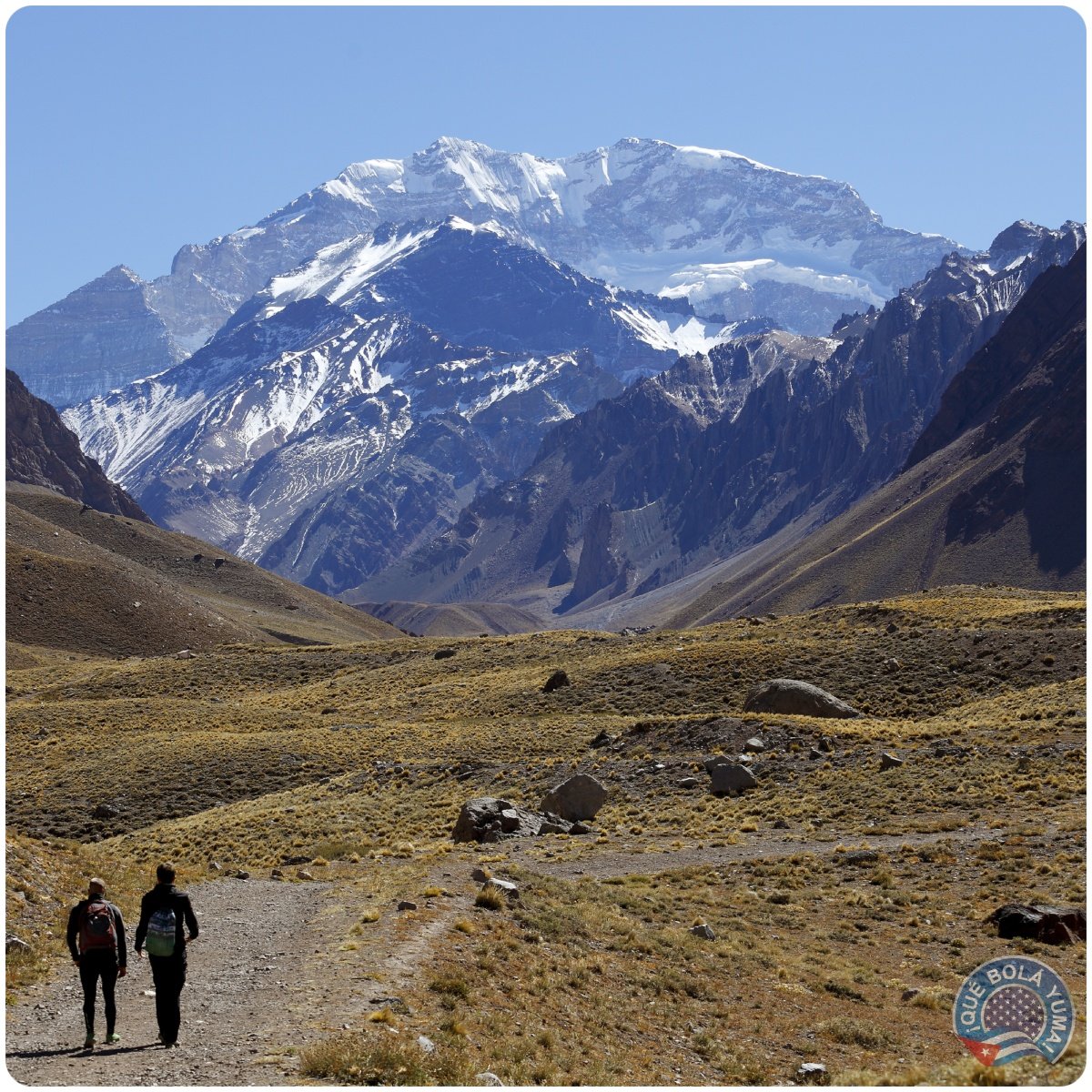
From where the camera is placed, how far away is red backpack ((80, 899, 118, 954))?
20.0 meters

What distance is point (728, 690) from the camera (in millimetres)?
74125

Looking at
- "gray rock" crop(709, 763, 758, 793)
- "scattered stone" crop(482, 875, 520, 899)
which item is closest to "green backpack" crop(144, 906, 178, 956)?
"scattered stone" crop(482, 875, 520, 899)

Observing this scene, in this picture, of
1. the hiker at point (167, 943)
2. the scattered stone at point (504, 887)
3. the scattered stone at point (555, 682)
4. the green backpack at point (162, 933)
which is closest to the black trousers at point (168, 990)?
the hiker at point (167, 943)

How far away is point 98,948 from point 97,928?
30 cm

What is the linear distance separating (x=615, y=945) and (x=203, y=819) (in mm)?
30075

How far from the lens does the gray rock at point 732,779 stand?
1998 inches

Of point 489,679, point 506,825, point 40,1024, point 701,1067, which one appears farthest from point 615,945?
point 489,679

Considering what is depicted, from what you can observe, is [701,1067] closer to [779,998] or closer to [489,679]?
[779,998]

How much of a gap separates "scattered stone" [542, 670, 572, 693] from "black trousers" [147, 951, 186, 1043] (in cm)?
5899

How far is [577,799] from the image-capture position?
48.3 meters

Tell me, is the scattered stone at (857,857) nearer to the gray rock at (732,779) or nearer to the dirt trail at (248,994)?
the gray rock at (732,779)

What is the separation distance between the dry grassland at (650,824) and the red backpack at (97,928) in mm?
3830

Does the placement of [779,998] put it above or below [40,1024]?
below

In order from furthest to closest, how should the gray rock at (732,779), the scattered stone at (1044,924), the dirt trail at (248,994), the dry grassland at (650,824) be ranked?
the gray rock at (732,779) → the scattered stone at (1044,924) → the dry grassland at (650,824) → the dirt trail at (248,994)
